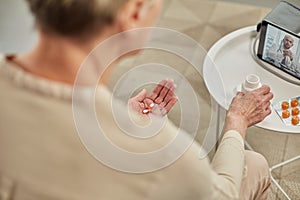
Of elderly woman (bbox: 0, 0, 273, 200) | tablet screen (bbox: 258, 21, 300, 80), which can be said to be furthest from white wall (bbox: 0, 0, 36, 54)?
elderly woman (bbox: 0, 0, 273, 200)

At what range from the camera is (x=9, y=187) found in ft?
2.56

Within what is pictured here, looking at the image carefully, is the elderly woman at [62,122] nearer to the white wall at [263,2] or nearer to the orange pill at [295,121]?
the orange pill at [295,121]

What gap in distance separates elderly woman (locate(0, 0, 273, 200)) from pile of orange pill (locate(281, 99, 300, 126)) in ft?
2.25

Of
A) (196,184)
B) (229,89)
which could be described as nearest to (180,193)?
(196,184)

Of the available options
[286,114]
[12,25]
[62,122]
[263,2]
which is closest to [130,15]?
[62,122]

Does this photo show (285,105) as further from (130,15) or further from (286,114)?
(130,15)

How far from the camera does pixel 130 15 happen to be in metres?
0.75

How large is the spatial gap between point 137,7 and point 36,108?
0.21 m

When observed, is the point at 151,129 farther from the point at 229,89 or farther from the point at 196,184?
the point at 229,89

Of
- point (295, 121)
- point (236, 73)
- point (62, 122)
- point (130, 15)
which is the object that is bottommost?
point (62, 122)

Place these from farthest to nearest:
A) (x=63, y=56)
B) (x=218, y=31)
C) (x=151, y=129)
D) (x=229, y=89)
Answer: (x=218, y=31) → (x=229, y=89) → (x=151, y=129) → (x=63, y=56)

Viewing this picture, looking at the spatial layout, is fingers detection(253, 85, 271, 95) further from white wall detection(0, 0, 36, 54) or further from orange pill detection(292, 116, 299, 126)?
white wall detection(0, 0, 36, 54)

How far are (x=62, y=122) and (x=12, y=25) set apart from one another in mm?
1550

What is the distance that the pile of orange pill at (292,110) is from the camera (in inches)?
55.7
